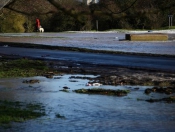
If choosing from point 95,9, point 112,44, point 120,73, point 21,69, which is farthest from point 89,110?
point 112,44

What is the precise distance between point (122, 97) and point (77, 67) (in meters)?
7.80

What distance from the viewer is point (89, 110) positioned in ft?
37.0

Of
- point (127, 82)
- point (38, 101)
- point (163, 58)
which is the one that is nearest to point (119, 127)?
point (38, 101)

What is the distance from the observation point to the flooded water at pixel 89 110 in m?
9.66

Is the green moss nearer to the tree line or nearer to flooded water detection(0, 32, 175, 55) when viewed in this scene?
the tree line

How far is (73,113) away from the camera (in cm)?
1096

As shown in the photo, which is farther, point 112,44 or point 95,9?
point 112,44

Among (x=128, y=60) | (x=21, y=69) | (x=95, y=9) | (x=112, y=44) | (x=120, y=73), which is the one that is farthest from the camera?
(x=112, y=44)

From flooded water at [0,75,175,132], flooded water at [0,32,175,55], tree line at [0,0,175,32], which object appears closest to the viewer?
tree line at [0,0,175,32]

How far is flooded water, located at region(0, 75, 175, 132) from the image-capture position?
966cm

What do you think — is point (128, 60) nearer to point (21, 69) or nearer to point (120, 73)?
point (120, 73)

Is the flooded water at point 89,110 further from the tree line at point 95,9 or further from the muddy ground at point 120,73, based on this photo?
the tree line at point 95,9

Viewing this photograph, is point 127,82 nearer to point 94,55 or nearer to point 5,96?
point 5,96

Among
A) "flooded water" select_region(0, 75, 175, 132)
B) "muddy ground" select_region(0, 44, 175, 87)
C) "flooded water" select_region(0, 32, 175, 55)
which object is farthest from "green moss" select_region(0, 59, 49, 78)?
"flooded water" select_region(0, 32, 175, 55)
